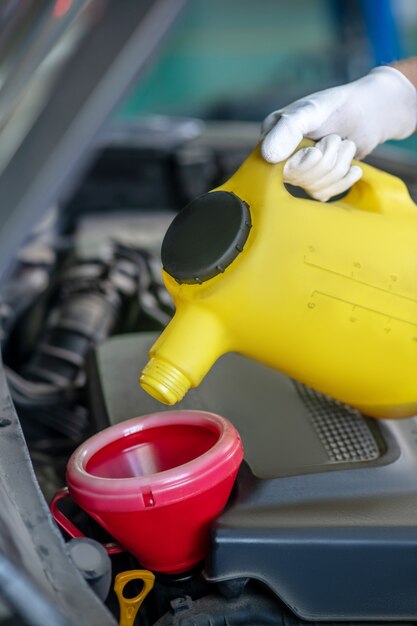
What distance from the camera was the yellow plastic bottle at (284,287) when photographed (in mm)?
829

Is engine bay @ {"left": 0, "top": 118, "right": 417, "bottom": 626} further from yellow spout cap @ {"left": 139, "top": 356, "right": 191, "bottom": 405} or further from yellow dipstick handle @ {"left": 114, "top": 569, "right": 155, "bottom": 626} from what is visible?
yellow spout cap @ {"left": 139, "top": 356, "right": 191, "bottom": 405}

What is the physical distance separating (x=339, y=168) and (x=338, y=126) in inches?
2.9

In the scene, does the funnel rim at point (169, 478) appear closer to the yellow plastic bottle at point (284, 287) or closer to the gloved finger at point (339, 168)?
the yellow plastic bottle at point (284, 287)

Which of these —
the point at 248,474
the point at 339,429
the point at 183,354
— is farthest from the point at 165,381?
the point at 339,429

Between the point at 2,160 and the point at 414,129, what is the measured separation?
838mm

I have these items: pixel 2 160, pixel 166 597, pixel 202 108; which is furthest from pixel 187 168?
pixel 166 597

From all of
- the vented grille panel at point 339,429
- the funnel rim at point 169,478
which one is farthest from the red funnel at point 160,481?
the vented grille panel at point 339,429

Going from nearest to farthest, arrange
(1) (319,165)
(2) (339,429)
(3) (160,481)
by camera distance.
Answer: (3) (160,481), (1) (319,165), (2) (339,429)

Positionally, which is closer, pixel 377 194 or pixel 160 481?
pixel 160 481

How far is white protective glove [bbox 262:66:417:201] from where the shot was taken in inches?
33.8

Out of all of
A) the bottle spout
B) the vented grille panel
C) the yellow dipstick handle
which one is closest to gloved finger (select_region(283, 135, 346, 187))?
the bottle spout

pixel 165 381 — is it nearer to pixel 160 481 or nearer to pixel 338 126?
pixel 160 481

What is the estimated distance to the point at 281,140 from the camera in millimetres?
847

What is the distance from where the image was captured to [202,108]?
343 cm
